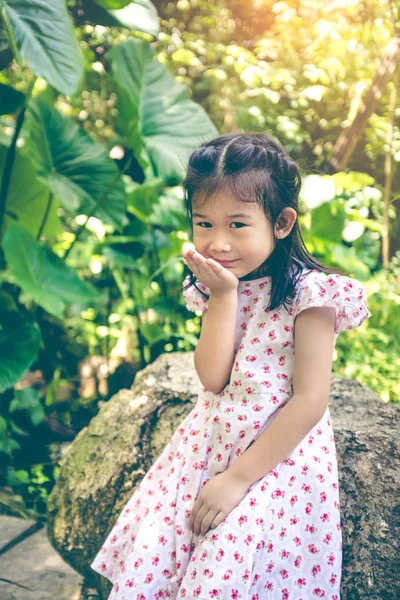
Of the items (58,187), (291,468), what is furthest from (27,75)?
(291,468)

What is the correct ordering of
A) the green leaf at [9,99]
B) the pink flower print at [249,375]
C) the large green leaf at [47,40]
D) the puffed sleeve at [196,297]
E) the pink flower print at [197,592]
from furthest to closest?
the green leaf at [9,99], the large green leaf at [47,40], the puffed sleeve at [196,297], the pink flower print at [249,375], the pink flower print at [197,592]

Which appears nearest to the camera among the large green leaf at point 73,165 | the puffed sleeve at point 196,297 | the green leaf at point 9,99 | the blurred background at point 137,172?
the puffed sleeve at point 196,297

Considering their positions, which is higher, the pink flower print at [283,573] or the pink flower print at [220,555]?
the pink flower print at [220,555]

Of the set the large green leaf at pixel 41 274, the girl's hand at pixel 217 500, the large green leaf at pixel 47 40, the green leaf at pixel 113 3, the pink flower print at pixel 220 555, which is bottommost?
the large green leaf at pixel 41 274

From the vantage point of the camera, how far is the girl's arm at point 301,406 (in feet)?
3.09

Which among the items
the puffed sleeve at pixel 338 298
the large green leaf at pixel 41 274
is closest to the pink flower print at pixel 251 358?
the puffed sleeve at pixel 338 298

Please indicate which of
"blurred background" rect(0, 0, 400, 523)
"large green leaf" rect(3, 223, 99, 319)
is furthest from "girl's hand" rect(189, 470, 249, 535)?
"large green leaf" rect(3, 223, 99, 319)

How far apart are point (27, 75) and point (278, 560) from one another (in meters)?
3.46

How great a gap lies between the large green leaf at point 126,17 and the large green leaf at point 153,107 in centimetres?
12

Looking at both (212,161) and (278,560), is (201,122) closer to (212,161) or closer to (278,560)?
(212,161)

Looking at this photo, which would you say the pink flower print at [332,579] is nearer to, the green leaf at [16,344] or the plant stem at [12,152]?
the green leaf at [16,344]

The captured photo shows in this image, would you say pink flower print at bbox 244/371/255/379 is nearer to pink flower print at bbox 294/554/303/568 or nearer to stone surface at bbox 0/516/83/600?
pink flower print at bbox 294/554/303/568

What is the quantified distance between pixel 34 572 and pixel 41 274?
2.97 feet

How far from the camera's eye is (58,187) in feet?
6.32
